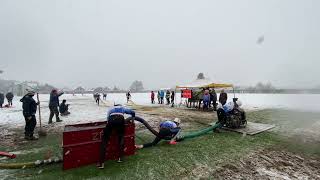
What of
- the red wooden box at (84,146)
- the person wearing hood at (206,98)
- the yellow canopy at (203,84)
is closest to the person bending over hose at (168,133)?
the red wooden box at (84,146)

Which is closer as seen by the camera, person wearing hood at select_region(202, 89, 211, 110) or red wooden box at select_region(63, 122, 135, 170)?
red wooden box at select_region(63, 122, 135, 170)

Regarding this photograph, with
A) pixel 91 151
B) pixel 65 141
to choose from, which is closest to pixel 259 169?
pixel 91 151

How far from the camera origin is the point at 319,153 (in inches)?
266

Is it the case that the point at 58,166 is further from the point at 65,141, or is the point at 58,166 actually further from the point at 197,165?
the point at 197,165

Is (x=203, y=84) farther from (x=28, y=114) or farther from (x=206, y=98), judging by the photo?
(x=28, y=114)

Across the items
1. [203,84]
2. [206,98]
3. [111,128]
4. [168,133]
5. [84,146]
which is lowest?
[168,133]

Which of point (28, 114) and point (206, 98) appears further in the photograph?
point (206, 98)

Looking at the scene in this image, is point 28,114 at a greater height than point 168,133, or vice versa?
point 28,114

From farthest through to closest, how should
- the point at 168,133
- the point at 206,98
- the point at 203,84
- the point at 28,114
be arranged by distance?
1. the point at 203,84
2. the point at 206,98
3. the point at 28,114
4. the point at 168,133

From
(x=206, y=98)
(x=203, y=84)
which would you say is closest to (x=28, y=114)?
(x=206, y=98)

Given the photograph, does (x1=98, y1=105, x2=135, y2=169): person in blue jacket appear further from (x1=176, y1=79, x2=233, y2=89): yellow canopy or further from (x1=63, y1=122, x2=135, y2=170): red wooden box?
(x1=176, y1=79, x2=233, y2=89): yellow canopy

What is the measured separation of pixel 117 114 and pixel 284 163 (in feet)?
15.9

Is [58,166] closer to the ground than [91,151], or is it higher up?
closer to the ground

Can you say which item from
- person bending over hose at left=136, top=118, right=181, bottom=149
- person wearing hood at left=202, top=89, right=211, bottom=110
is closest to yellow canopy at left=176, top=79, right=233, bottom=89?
person wearing hood at left=202, top=89, right=211, bottom=110
